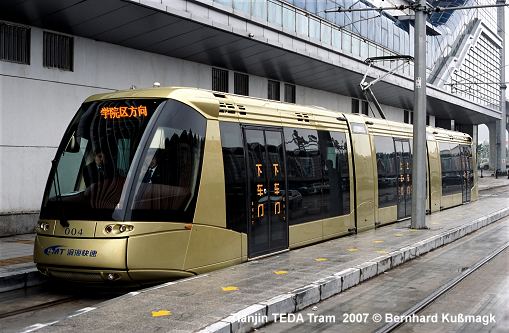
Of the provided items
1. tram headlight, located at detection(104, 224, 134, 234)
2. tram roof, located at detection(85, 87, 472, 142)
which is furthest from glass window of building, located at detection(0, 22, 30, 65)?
tram headlight, located at detection(104, 224, 134, 234)

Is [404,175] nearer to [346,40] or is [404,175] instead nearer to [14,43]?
[14,43]

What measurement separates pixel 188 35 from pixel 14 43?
4.82 m

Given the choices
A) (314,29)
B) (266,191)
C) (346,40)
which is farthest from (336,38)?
(266,191)

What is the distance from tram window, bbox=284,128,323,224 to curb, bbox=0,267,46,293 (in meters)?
4.56

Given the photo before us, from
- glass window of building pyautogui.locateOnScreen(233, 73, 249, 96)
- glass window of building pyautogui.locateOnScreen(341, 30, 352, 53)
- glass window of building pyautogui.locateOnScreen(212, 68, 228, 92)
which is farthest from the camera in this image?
glass window of building pyautogui.locateOnScreen(341, 30, 352, 53)

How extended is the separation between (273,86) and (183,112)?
14.9m

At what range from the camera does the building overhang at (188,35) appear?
13.5m

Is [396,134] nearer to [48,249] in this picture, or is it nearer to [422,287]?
[422,287]

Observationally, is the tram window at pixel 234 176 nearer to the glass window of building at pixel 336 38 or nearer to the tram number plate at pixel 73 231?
the tram number plate at pixel 73 231

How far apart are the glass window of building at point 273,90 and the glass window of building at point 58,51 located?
377 inches

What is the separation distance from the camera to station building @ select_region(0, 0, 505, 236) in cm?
1352

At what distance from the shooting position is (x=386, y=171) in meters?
15.8

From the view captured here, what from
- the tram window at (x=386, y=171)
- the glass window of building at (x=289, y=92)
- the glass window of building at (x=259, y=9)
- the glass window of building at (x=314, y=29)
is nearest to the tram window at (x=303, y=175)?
the tram window at (x=386, y=171)

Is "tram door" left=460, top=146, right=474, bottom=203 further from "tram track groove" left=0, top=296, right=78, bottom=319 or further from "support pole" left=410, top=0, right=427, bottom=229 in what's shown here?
"tram track groove" left=0, top=296, right=78, bottom=319
